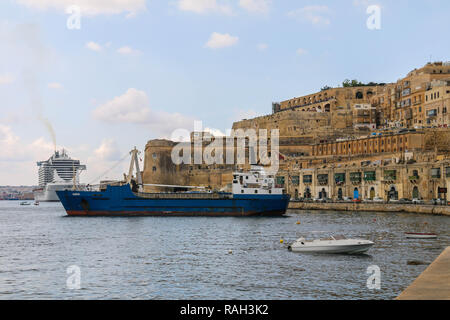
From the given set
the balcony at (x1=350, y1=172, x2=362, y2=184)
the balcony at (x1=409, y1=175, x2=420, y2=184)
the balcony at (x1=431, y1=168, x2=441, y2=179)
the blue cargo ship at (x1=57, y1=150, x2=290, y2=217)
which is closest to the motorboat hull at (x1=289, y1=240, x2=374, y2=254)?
the blue cargo ship at (x1=57, y1=150, x2=290, y2=217)

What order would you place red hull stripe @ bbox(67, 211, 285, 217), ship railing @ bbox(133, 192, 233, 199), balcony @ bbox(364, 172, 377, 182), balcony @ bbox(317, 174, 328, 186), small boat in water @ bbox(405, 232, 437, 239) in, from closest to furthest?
1. small boat in water @ bbox(405, 232, 437, 239)
2. red hull stripe @ bbox(67, 211, 285, 217)
3. ship railing @ bbox(133, 192, 233, 199)
4. balcony @ bbox(364, 172, 377, 182)
5. balcony @ bbox(317, 174, 328, 186)

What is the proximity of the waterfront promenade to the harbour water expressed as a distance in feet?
10.2

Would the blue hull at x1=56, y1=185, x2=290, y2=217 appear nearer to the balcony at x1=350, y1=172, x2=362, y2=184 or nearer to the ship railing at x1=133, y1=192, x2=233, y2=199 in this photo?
the ship railing at x1=133, y1=192, x2=233, y2=199

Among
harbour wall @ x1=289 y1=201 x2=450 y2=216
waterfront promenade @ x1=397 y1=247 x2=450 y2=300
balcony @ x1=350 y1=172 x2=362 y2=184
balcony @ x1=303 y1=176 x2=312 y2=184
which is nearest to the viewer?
waterfront promenade @ x1=397 y1=247 x2=450 y2=300

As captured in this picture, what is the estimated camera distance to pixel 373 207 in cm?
7550

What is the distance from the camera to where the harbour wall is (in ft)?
211

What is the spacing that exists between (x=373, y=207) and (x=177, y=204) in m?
28.0

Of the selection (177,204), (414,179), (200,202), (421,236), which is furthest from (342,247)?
(414,179)

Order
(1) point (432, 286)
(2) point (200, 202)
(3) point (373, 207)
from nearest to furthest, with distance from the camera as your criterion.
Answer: (1) point (432, 286)
(2) point (200, 202)
(3) point (373, 207)

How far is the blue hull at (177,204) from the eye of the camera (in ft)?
227

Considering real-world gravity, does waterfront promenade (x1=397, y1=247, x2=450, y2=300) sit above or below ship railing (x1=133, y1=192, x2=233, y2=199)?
below

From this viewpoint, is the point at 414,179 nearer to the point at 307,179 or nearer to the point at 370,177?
the point at 370,177
